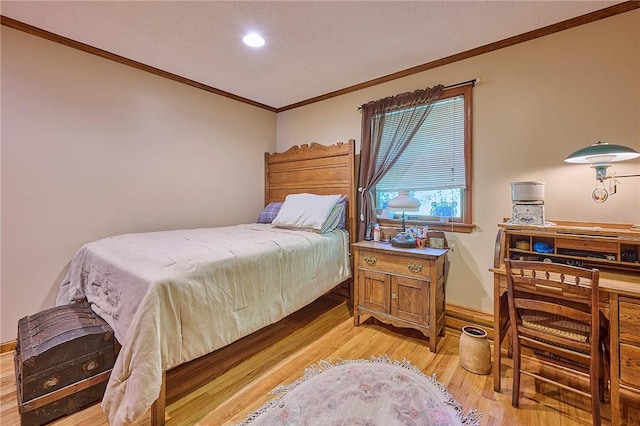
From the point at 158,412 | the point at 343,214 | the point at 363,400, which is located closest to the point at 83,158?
the point at 158,412

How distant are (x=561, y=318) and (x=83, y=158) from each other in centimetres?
369

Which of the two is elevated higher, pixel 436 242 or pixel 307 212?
pixel 307 212

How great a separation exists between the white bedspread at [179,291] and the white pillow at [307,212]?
24 centimetres

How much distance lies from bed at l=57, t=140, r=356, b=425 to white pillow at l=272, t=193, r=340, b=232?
51 mm

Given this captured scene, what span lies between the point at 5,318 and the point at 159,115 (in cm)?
210

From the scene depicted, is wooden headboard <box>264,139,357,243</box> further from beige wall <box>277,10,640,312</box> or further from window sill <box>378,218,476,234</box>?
beige wall <box>277,10,640,312</box>

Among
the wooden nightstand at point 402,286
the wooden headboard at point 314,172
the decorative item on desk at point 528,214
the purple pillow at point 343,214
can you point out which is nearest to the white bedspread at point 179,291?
the wooden nightstand at point 402,286

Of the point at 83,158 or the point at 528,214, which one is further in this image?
the point at 83,158

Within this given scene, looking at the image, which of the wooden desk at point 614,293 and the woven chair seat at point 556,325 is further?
the woven chair seat at point 556,325

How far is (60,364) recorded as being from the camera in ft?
4.95

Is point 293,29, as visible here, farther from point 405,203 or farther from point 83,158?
point 83,158

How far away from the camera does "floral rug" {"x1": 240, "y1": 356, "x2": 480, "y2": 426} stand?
1.50 m

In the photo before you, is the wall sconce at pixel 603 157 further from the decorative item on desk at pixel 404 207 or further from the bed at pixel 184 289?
the bed at pixel 184 289

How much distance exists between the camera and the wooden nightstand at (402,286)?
2.23m
